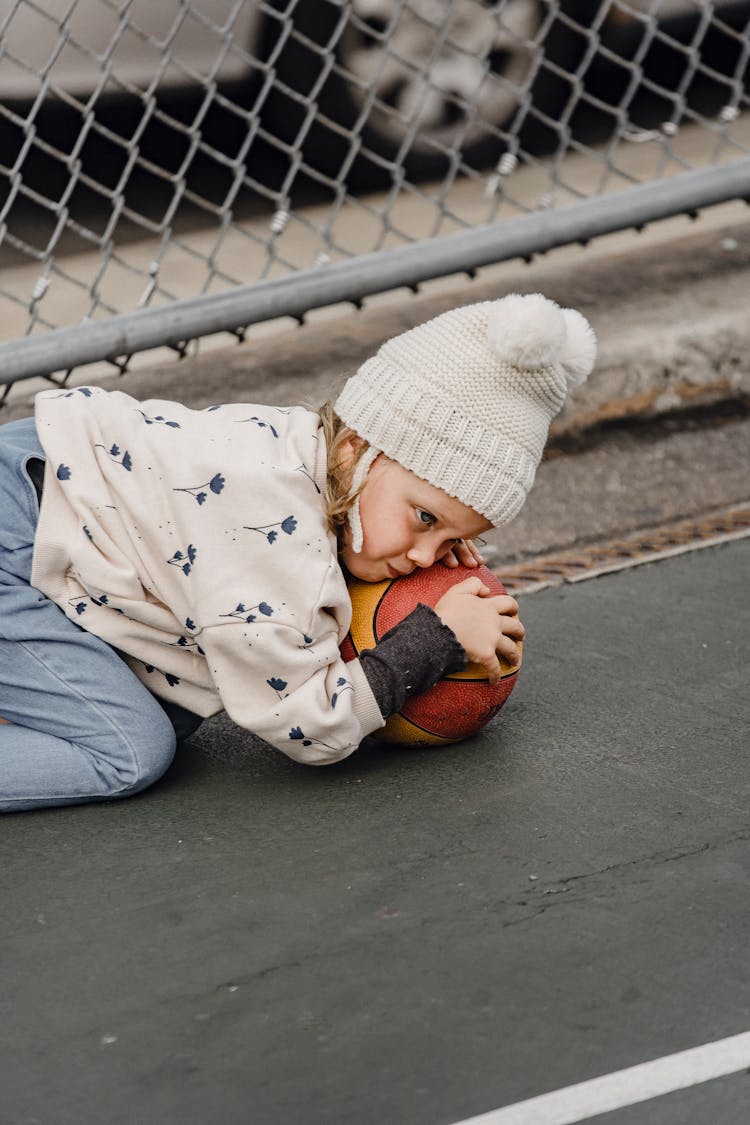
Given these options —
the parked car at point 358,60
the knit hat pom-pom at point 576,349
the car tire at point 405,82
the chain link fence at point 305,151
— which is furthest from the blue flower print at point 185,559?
the car tire at point 405,82

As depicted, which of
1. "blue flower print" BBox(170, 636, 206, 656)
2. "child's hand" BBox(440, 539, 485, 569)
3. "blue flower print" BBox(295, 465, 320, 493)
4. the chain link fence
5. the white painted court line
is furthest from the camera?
the chain link fence

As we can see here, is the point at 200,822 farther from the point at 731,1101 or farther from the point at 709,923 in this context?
the point at 731,1101

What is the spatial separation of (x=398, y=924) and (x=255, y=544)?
0.74m

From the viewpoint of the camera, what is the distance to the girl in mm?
2756

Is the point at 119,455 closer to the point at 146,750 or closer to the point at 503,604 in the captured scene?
the point at 146,750

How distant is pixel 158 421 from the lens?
9.57 ft

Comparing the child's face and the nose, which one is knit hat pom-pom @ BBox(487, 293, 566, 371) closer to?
the child's face

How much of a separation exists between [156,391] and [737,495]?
1698 millimetres

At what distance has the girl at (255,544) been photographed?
2756mm

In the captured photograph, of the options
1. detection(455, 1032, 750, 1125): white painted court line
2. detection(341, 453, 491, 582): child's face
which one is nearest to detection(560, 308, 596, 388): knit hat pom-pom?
detection(341, 453, 491, 582): child's face

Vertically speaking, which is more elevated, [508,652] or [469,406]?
[469,406]

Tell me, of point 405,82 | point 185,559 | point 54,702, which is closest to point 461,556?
point 185,559

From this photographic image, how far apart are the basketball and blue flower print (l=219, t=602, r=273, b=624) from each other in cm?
28

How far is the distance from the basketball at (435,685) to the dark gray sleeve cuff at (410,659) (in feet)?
0.20
